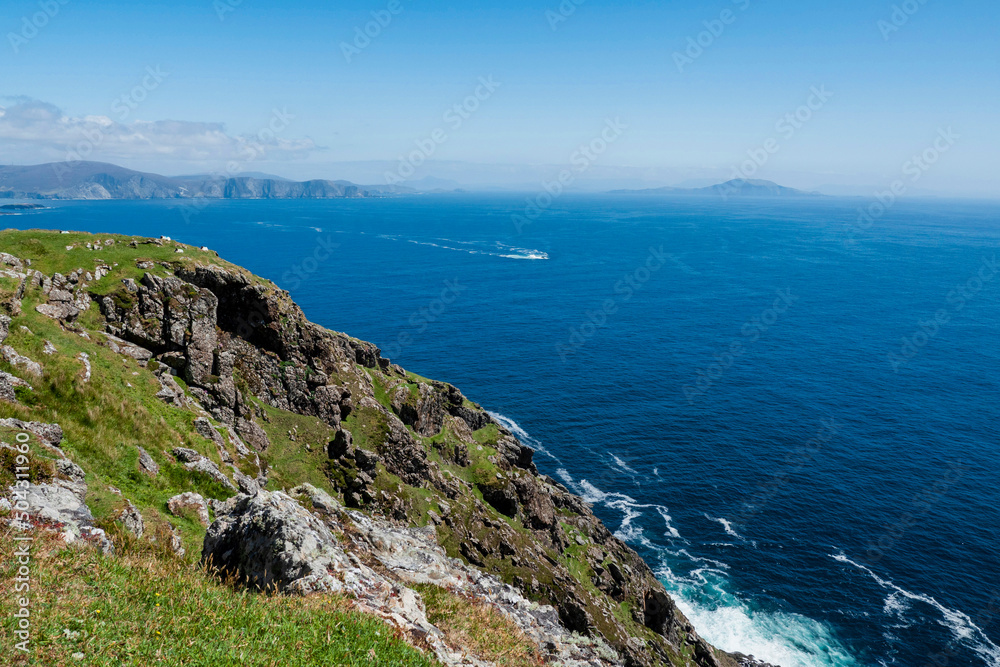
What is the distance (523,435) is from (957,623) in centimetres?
5668

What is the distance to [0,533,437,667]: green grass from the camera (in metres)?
11.4

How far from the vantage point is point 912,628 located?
5628cm

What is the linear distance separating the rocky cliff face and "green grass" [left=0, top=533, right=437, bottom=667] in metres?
10.6

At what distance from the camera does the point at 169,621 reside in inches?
500

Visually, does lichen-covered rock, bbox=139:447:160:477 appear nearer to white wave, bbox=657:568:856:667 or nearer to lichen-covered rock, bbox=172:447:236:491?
lichen-covered rock, bbox=172:447:236:491

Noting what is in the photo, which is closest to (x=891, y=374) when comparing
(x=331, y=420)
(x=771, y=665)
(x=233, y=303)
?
(x=771, y=665)

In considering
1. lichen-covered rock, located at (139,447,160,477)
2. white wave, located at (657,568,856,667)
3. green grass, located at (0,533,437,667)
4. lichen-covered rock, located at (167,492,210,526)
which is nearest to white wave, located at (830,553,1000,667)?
white wave, located at (657,568,856,667)

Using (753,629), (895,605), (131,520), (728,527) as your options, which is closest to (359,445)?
(131,520)

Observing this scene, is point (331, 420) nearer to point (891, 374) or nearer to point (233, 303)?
point (233, 303)

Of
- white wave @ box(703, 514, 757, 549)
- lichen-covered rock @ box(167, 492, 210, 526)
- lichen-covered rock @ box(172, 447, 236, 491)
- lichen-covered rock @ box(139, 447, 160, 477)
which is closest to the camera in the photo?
lichen-covered rock @ box(167, 492, 210, 526)

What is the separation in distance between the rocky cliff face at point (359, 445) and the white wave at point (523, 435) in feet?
54.3

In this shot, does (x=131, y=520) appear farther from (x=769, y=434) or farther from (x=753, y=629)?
(x=769, y=434)

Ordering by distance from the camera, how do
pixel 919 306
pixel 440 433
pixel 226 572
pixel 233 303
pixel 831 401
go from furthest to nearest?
pixel 919 306
pixel 831 401
pixel 440 433
pixel 233 303
pixel 226 572

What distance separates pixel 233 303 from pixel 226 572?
38356mm
